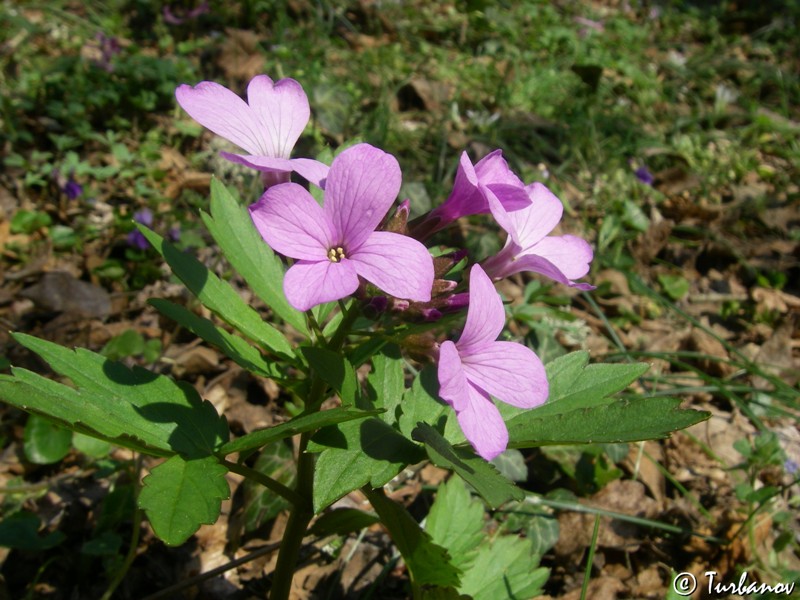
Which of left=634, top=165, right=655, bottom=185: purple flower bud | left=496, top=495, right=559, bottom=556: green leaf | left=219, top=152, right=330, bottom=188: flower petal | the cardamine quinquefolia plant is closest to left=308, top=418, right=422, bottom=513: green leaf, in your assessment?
the cardamine quinquefolia plant

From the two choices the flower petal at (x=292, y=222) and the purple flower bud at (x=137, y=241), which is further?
the purple flower bud at (x=137, y=241)

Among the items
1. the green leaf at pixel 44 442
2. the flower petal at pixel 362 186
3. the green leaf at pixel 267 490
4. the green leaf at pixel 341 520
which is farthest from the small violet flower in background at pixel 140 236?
the flower petal at pixel 362 186

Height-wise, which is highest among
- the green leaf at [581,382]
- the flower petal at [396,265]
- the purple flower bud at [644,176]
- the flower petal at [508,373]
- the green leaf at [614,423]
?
the flower petal at [396,265]

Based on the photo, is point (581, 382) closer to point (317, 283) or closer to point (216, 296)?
point (317, 283)

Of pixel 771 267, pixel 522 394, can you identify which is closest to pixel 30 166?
pixel 522 394

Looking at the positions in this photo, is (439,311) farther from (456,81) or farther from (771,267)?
(456,81)

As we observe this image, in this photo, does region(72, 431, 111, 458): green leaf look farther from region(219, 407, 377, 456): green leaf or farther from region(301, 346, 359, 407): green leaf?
region(301, 346, 359, 407): green leaf

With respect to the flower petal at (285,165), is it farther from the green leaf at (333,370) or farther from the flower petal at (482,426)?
the flower petal at (482,426)
